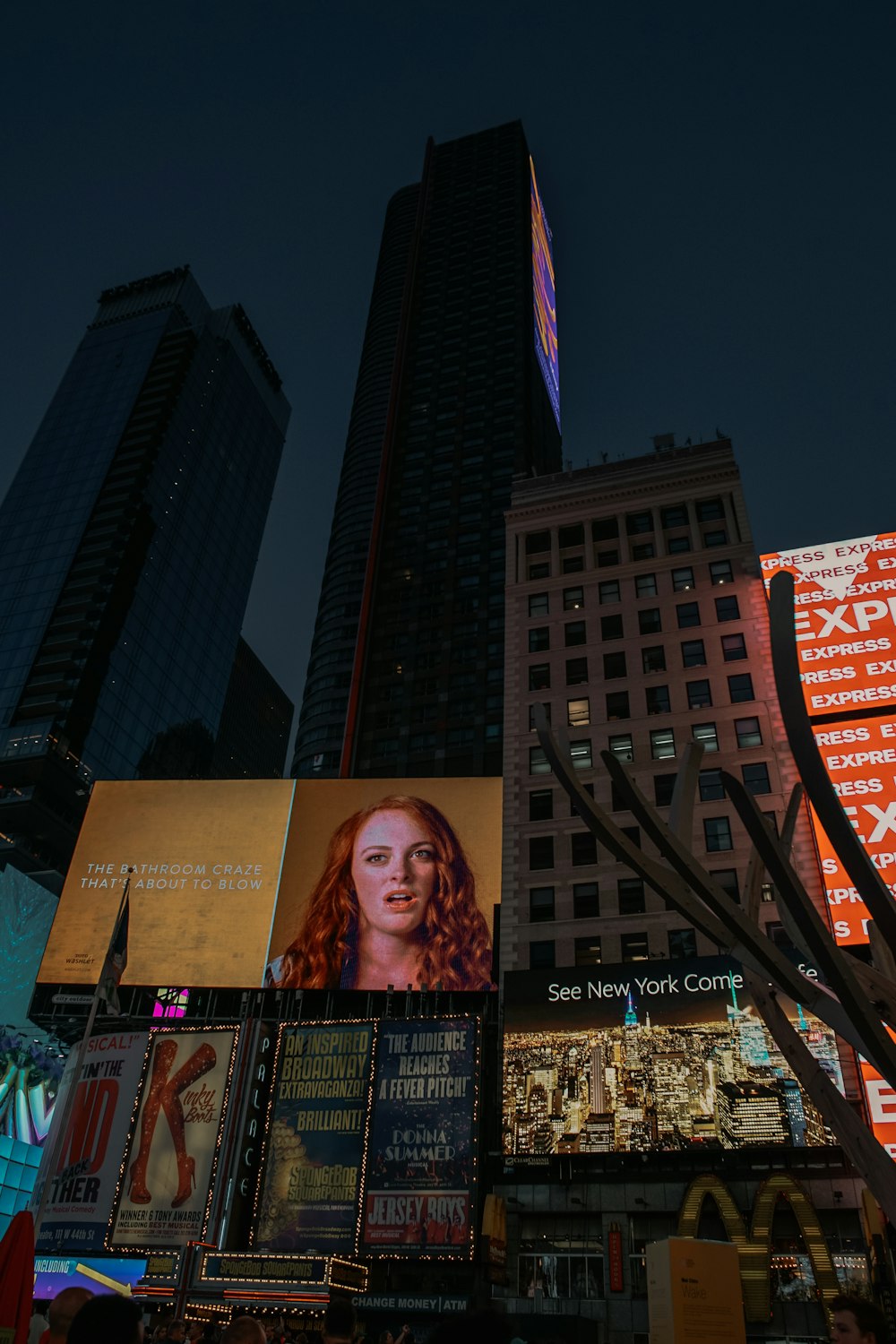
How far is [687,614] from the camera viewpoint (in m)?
57.1

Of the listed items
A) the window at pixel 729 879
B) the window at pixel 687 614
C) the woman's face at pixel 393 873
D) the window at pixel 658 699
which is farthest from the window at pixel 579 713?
the window at pixel 729 879

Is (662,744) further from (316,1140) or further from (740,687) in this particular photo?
(316,1140)

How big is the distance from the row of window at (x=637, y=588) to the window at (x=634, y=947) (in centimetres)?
2125

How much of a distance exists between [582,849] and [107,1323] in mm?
46147

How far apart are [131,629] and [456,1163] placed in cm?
10743

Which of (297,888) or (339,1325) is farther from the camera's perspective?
(297,888)

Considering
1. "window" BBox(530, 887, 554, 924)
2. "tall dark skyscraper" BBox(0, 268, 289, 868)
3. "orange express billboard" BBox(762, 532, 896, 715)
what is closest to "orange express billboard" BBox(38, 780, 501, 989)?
"window" BBox(530, 887, 554, 924)

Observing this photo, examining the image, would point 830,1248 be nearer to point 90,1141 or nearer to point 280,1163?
point 280,1163

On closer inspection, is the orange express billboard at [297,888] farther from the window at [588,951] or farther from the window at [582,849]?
the window at [588,951]

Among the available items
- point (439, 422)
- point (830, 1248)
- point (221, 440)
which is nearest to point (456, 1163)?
point (830, 1248)

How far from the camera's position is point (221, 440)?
555ft

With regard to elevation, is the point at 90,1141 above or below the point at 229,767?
below

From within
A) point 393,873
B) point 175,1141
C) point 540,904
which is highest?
point 393,873

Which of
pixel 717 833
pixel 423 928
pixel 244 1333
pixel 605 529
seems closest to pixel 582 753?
pixel 717 833
